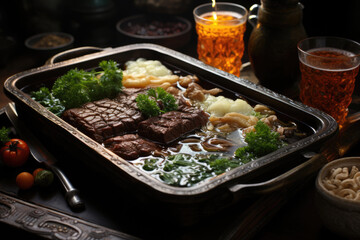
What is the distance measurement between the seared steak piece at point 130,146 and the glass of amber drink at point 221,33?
1465mm

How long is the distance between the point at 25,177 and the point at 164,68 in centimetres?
173

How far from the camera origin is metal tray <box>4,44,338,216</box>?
8.34 ft

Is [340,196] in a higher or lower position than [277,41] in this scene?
lower

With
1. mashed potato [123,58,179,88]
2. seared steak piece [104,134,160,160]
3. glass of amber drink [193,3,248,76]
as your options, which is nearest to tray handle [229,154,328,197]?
seared steak piece [104,134,160,160]

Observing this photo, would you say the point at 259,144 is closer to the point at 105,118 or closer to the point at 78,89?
the point at 105,118

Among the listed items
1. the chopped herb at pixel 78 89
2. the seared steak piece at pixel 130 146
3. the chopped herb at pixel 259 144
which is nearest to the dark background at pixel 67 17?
the chopped herb at pixel 78 89

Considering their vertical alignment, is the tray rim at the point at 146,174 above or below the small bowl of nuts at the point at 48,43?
above

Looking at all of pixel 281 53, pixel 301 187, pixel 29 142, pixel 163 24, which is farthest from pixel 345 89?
pixel 163 24

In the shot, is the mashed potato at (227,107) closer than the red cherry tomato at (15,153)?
No

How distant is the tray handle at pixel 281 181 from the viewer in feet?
8.36

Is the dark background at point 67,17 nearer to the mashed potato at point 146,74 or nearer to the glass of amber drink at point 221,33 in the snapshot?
the glass of amber drink at point 221,33

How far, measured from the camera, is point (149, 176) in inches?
103

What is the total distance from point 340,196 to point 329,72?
1159 millimetres

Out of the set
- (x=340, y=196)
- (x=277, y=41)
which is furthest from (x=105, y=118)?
(x=340, y=196)
